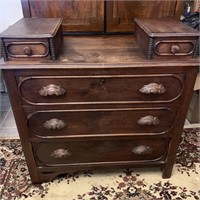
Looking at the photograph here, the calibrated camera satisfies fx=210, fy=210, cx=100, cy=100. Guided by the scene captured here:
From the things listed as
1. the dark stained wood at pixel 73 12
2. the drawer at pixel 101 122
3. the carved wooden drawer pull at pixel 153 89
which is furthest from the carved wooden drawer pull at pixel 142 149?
the dark stained wood at pixel 73 12

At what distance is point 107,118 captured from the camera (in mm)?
1153

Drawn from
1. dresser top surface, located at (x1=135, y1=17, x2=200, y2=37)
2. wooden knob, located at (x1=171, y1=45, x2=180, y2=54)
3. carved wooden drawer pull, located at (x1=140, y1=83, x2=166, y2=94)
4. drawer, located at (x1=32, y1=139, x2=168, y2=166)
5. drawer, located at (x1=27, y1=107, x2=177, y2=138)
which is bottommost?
drawer, located at (x1=32, y1=139, x2=168, y2=166)

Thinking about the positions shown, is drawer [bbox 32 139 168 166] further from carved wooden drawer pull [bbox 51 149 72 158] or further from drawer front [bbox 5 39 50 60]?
drawer front [bbox 5 39 50 60]

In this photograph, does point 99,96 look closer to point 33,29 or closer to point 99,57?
point 99,57

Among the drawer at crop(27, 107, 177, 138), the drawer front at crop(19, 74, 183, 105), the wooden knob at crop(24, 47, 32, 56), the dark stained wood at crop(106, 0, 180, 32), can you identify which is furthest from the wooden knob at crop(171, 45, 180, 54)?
the wooden knob at crop(24, 47, 32, 56)

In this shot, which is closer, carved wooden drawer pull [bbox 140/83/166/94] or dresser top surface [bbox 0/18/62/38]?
dresser top surface [bbox 0/18/62/38]

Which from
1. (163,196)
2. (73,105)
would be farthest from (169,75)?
(163,196)

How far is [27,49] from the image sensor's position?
0.95 meters

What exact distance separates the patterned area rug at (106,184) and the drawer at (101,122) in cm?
40

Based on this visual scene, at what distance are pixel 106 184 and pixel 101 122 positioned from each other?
0.48 metres

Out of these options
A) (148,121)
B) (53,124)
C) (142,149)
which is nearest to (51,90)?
(53,124)

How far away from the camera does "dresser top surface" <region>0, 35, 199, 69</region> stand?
97 cm

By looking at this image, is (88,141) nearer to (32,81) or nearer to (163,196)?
(32,81)

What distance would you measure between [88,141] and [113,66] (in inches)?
19.5
